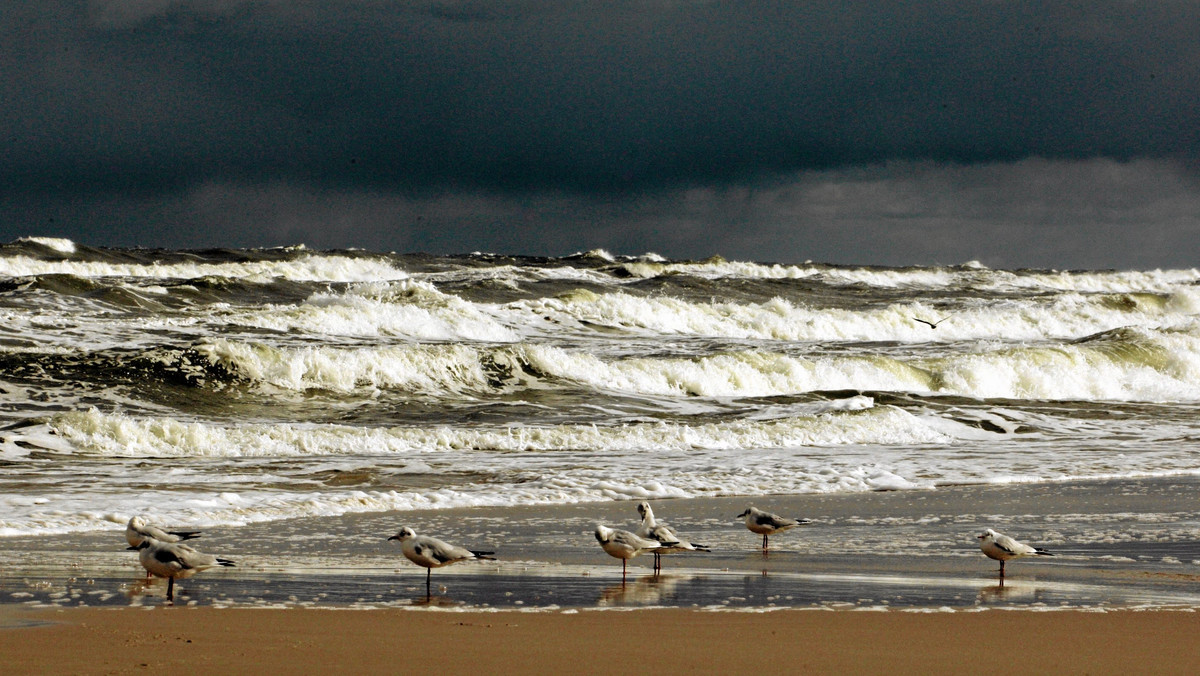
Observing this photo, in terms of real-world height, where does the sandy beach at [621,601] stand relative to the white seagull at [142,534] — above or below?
below

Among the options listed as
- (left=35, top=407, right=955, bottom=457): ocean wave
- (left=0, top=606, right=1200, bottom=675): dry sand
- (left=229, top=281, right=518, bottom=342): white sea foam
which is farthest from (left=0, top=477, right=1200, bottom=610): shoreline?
(left=229, top=281, right=518, bottom=342): white sea foam

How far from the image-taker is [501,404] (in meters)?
21.0

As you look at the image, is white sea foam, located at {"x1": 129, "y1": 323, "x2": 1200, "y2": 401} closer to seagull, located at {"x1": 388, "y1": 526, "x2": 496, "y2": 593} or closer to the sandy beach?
the sandy beach

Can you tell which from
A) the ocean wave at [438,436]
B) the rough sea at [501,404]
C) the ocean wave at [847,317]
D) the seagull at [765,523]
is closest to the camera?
the seagull at [765,523]

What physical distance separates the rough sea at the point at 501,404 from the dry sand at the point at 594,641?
15.5 feet

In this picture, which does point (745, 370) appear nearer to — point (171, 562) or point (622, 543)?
point (622, 543)

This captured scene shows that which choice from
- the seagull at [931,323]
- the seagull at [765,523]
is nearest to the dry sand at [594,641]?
the seagull at [765,523]

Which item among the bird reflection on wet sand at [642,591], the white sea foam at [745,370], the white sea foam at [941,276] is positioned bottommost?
the bird reflection on wet sand at [642,591]

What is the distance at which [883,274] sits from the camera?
6975 centimetres

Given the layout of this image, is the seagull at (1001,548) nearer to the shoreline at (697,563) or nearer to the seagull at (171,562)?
the shoreline at (697,563)

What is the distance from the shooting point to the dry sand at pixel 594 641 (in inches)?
209

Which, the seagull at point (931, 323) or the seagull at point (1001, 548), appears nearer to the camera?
the seagull at point (1001, 548)

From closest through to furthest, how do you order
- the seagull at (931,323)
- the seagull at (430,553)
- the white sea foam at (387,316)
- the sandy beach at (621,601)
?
the sandy beach at (621,601) < the seagull at (430,553) < the white sea foam at (387,316) < the seagull at (931,323)

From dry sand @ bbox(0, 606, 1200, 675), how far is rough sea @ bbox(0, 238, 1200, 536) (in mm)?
4729
